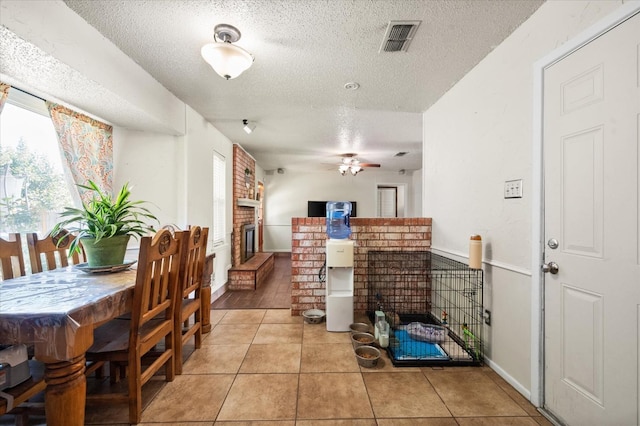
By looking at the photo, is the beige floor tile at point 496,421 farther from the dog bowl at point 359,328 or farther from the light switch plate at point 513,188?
the light switch plate at point 513,188

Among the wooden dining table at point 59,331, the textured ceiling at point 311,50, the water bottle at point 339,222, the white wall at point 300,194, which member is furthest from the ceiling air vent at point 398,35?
the white wall at point 300,194

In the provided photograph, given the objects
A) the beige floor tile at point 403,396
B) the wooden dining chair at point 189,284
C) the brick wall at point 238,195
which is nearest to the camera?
the beige floor tile at point 403,396

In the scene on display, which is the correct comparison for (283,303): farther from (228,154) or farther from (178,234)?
(228,154)

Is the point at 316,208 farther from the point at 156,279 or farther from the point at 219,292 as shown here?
the point at 156,279

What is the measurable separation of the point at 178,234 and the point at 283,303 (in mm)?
2000

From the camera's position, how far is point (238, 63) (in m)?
1.72

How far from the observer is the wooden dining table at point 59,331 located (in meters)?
1.04

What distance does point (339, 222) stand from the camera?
9.10 ft

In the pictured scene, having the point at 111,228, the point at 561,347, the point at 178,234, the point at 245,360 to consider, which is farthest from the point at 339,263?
the point at 111,228

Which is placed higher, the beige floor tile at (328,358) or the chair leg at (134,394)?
the chair leg at (134,394)

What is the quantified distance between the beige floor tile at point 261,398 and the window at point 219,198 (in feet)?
7.62

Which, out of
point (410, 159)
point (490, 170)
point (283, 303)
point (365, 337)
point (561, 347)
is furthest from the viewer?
point (410, 159)

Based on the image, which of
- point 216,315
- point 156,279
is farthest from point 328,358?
point 216,315

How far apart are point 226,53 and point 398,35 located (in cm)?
119
